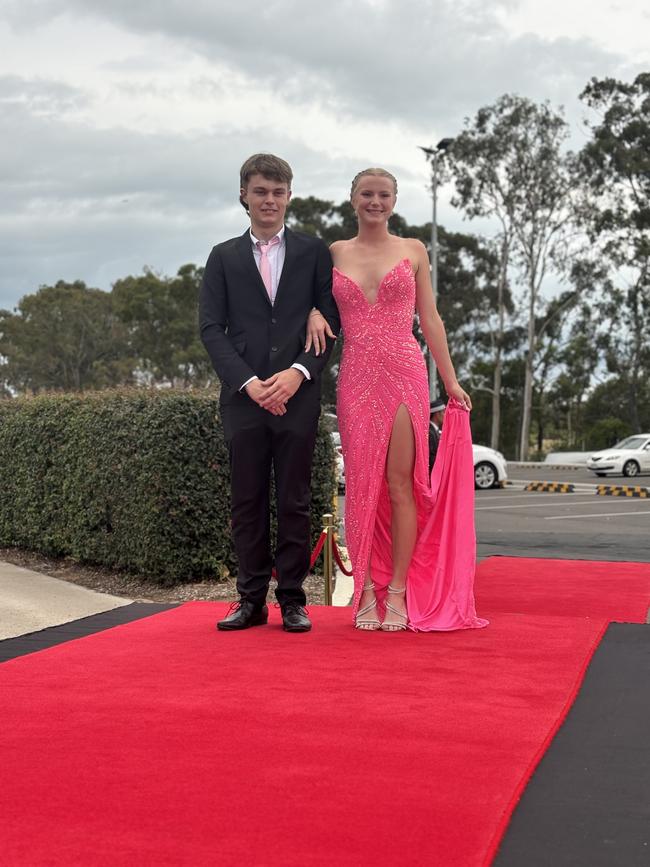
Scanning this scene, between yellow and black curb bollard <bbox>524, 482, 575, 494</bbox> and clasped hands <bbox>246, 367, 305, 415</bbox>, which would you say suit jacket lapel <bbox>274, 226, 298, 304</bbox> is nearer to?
clasped hands <bbox>246, 367, 305, 415</bbox>

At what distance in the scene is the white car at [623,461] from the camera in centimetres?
2981

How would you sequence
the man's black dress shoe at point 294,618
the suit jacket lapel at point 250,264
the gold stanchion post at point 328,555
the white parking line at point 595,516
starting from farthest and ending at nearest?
1. the white parking line at point 595,516
2. the gold stanchion post at point 328,555
3. the suit jacket lapel at point 250,264
4. the man's black dress shoe at point 294,618

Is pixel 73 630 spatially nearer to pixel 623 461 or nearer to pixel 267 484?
pixel 267 484

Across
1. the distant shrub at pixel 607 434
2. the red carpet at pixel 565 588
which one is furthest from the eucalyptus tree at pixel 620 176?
the red carpet at pixel 565 588

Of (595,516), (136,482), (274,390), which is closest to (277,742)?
(274,390)

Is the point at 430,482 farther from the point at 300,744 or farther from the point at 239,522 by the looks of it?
the point at 300,744

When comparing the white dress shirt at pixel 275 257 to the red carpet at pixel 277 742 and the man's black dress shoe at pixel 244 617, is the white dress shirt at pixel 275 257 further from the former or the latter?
the red carpet at pixel 277 742

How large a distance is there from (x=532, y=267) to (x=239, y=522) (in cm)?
3805

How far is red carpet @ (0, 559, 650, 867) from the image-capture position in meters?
2.40

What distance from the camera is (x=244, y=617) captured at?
16.6ft

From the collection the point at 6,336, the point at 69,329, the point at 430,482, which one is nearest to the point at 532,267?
the point at 69,329

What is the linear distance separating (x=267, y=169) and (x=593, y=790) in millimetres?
3269

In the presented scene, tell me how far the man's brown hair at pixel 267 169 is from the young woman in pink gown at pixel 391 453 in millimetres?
372

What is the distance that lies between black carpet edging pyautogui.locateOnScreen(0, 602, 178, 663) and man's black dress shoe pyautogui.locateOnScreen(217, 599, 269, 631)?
2.09 feet
